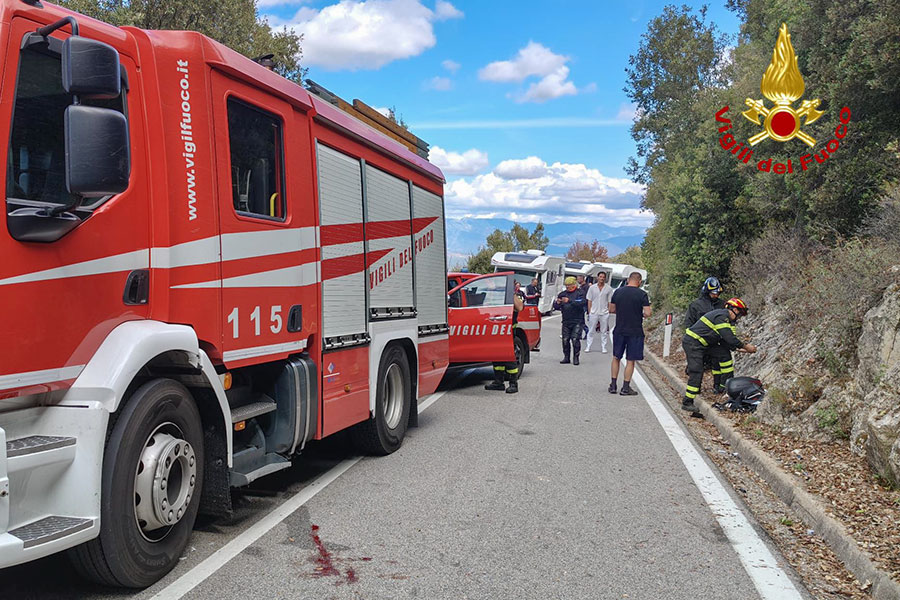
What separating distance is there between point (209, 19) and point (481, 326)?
12886 mm

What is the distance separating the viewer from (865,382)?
679 cm

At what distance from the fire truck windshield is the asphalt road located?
78.3 inches

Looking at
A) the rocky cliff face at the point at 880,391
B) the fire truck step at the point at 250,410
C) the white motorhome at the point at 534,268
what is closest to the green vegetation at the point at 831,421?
the rocky cliff face at the point at 880,391

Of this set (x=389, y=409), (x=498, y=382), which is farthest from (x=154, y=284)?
(x=498, y=382)

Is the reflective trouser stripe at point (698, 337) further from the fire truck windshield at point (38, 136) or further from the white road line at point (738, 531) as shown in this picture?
the fire truck windshield at point (38, 136)

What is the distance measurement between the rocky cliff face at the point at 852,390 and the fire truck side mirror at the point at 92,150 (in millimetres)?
5536

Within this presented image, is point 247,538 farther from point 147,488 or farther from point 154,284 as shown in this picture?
point 154,284

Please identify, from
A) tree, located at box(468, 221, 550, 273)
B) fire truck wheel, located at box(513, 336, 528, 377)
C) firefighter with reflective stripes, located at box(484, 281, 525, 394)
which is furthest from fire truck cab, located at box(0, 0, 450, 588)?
tree, located at box(468, 221, 550, 273)

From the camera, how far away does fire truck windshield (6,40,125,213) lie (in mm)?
3244

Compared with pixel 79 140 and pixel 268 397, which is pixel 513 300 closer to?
pixel 268 397

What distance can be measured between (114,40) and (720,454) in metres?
6.51

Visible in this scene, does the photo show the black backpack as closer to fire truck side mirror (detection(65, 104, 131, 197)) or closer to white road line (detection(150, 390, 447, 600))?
white road line (detection(150, 390, 447, 600))

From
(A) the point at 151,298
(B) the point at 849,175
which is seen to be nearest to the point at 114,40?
(A) the point at 151,298

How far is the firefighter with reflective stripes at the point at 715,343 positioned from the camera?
31.0ft
